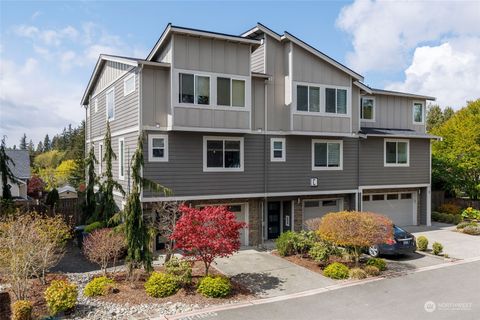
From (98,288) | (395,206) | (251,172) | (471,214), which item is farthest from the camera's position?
(471,214)

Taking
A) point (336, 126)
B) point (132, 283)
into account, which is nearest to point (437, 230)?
point (336, 126)

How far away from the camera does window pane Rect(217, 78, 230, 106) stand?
1590 cm

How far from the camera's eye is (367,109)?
22359 mm

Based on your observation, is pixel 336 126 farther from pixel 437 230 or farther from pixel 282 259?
pixel 437 230

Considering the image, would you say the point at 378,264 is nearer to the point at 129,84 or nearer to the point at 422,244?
the point at 422,244

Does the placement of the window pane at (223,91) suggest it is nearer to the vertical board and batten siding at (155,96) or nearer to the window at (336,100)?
the vertical board and batten siding at (155,96)

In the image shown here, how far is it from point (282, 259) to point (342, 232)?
10.1 feet

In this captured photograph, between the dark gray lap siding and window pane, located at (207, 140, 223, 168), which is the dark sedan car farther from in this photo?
window pane, located at (207, 140, 223, 168)

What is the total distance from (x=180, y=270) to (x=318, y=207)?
34.7 ft

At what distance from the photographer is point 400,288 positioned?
38.9 feet

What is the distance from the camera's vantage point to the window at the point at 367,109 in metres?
22.2

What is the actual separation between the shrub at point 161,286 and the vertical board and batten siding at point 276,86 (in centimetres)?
935

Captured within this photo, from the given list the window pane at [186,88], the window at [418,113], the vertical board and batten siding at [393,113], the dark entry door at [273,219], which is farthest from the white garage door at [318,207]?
the window pane at [186,88]

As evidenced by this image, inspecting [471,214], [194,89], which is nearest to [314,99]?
[194,89]
